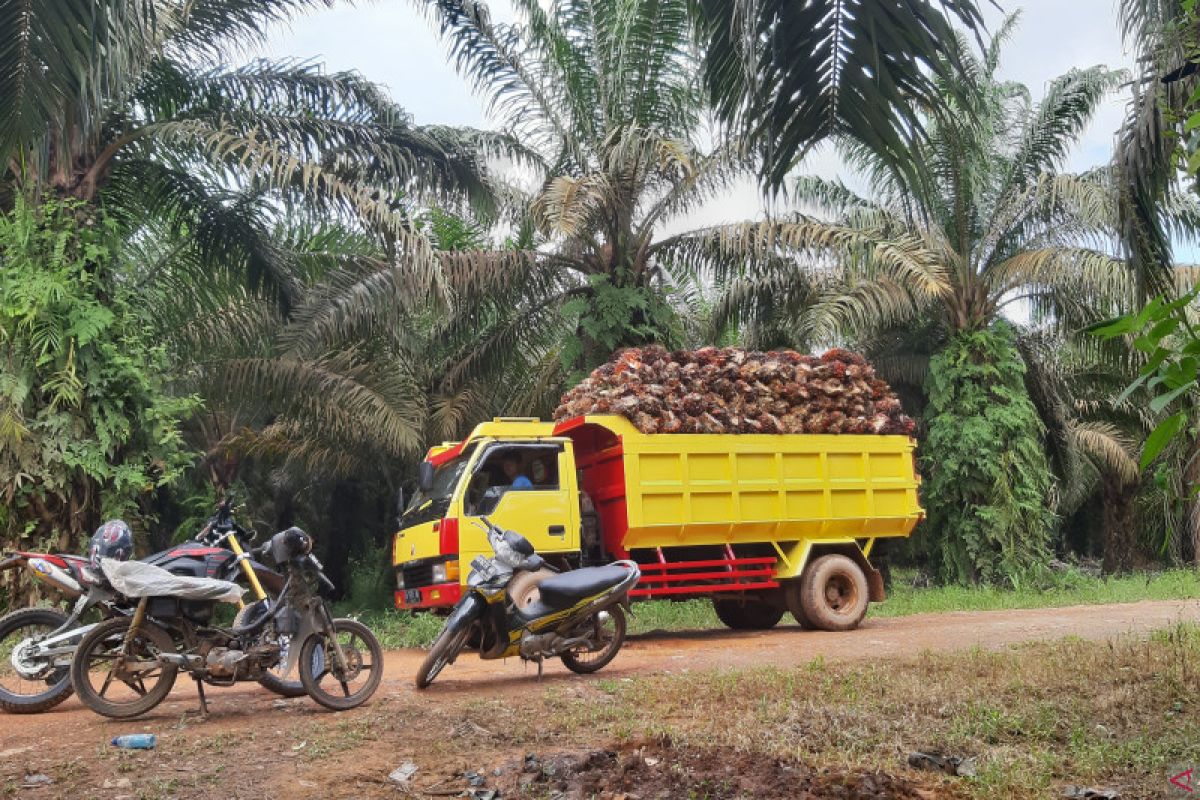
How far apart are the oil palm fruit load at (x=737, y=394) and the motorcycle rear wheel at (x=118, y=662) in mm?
5427

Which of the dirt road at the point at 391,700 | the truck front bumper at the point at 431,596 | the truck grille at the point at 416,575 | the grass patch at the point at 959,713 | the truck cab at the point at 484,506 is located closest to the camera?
the grass patch at the point at 959,713

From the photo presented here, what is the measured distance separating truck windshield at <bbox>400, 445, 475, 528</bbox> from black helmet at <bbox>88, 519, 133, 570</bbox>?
3.61 meters

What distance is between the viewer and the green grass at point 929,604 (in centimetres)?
1409

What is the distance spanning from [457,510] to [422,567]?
77cm

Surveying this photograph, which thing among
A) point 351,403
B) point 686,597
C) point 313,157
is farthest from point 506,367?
point 686,597

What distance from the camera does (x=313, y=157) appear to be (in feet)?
44.8

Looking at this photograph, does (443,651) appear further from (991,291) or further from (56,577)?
(991,291)

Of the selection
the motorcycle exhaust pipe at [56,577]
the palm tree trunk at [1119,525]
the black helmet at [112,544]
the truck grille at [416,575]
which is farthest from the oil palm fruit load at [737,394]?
the palm tree trunk at [1119,525]

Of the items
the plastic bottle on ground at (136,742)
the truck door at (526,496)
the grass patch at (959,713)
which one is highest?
the truck door at (526,496)

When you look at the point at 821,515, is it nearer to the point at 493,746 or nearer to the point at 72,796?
the point at 493,746

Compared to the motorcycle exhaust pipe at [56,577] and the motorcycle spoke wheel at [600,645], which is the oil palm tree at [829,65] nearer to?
the motorcycle spoke wheel at [600,645]

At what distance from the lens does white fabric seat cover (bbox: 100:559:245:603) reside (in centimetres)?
701

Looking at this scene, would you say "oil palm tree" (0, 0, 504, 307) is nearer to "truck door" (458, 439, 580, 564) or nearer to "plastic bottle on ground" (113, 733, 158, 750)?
"truck door" (458, 439, 580, 564)

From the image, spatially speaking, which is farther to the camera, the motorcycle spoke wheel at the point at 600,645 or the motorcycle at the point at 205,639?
the motorcycle spoke wheel at the point at 600,645
